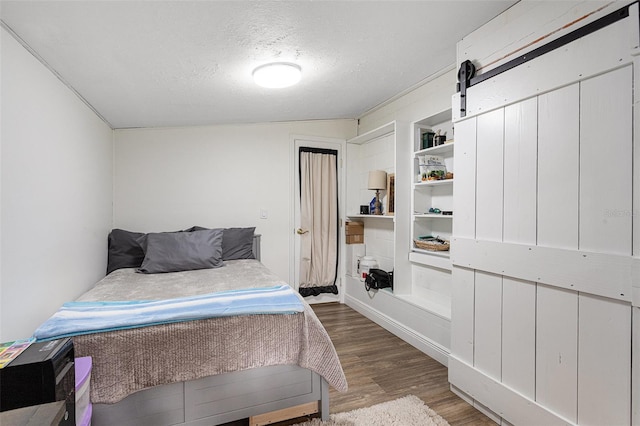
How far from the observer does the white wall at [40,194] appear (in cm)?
154

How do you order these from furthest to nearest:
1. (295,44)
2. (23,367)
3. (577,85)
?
(295,44), (577,85), (23,367)

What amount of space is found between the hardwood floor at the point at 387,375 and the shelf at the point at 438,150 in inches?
68.7

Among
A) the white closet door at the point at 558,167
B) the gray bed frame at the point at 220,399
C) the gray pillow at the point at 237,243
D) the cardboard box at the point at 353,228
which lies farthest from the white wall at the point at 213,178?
the white closet door at the point at 558,167

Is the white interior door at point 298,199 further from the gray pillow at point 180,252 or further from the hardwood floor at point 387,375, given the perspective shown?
the gray pillow at point 180,252

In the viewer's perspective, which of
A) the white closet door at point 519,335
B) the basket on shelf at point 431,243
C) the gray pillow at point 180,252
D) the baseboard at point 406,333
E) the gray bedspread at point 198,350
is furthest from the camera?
the gray pillow at point 180,252

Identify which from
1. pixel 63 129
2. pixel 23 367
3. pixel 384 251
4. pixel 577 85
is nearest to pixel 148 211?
pixel 63 129

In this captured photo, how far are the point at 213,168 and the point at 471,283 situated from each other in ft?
9.72

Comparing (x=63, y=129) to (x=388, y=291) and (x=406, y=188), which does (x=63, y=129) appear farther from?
(x=388, y=291)

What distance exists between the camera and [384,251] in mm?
3807

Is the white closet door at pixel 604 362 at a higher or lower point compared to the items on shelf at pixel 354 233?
lower

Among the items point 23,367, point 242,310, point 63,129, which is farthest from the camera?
point 63,129

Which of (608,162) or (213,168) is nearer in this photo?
(608,162)

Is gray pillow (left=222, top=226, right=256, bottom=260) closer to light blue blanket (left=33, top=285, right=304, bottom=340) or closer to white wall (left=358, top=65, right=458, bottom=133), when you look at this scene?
light blue blanket (left=33, top=285, right=304, bottom=340)

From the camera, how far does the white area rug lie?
1.83 m
